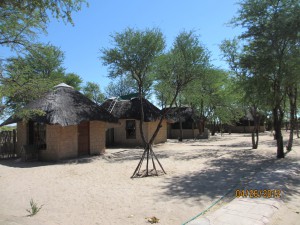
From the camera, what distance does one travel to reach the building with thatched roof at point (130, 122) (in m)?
25.0

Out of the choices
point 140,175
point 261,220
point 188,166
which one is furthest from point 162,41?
point 261,220

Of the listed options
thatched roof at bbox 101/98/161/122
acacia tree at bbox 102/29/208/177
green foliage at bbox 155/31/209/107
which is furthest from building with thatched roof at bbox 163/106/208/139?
green foliage at bbox 155/31/209/107

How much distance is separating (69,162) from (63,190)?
6.49 meters

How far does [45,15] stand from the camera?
6129 millimetres

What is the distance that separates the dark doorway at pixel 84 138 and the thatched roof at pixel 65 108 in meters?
0.90

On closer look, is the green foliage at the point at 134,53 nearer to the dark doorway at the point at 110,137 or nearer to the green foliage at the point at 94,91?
the dark doorway at the point at 110,137

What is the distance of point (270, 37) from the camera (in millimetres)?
13664

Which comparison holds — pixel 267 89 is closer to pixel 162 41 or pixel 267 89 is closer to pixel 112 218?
pixel 162 41
